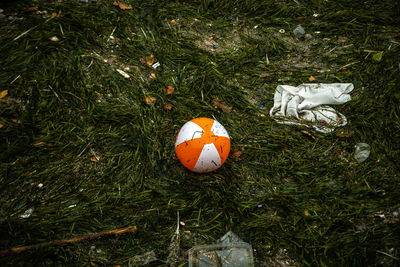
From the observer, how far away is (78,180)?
279 centimetres

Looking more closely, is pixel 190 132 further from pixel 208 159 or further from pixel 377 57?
pixel 377 57

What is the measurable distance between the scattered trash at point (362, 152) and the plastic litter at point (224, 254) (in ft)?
5.61

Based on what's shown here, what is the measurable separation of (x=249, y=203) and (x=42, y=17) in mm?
3882

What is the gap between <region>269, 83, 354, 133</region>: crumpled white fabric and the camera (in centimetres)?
330

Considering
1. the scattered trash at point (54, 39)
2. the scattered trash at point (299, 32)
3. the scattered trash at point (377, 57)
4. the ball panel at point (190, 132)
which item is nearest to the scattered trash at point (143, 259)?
the ball panel at point (190, 132)

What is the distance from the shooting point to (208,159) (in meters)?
A: 2.58

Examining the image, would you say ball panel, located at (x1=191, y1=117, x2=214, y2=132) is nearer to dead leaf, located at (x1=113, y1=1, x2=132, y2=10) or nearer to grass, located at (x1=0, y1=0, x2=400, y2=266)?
grass, located at (x1=0, y1=0, x2=400, y2=266)

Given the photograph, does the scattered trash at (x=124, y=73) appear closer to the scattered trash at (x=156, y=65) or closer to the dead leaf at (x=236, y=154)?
the scattered trash at (x=156, y=65)

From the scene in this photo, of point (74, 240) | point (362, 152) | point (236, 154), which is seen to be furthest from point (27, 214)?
point (362, 152)

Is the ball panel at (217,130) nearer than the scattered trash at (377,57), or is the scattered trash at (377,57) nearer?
the ball panel at (217,130)

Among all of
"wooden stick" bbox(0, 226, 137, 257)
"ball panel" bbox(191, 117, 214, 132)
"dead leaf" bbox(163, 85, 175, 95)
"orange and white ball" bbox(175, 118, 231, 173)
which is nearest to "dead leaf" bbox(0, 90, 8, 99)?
"wooden stick" bbox(0, 226, 137, 257)

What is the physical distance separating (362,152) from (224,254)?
2.03 m

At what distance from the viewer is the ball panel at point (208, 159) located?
2.55 m

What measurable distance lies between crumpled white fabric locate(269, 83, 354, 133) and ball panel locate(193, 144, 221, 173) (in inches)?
48.5
